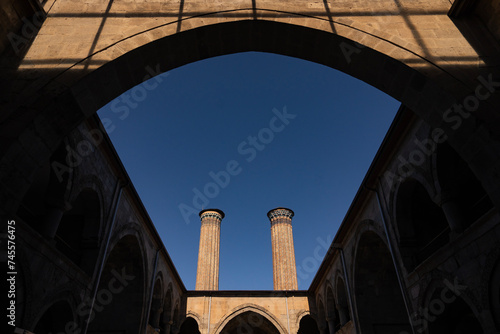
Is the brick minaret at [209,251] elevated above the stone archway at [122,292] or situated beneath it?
elevated above

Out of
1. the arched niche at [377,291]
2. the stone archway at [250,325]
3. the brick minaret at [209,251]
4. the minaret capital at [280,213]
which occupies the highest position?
the minaret capital at [280,213]

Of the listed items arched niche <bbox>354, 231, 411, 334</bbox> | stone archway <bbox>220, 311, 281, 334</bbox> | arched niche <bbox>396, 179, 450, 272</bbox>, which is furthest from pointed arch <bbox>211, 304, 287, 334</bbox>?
arched niche <bbox>396, 179, 450, 272</bbox>

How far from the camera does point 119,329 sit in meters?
10.1

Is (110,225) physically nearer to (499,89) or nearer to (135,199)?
(135,199)

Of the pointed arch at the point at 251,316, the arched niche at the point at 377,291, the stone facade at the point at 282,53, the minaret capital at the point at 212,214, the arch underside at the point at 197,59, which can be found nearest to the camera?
the arch underside at the point at 197,59

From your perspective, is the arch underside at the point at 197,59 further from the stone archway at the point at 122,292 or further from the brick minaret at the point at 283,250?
the brick minaret at the point at 283,250

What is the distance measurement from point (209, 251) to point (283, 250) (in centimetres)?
552

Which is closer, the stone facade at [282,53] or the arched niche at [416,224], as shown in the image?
the stone facade at [282,53]

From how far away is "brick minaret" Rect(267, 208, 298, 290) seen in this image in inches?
895

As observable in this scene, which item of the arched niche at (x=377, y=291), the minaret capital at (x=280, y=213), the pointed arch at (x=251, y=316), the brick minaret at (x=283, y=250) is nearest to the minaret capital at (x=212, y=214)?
the brick minaret at (x=283, y=250)

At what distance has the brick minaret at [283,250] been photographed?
895 inches

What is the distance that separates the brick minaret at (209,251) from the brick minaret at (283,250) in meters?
4.26

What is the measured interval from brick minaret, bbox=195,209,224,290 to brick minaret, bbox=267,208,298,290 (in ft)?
14.0

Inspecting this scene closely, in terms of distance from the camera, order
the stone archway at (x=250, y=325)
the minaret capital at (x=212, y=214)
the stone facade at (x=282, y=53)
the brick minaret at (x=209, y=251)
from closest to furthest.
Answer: the stone facade at (x=282, y=53) < the stone archway at (x=250, y=325) < the brick minaret at (x=209, y=251) < the minaret capital at (x=212, y=214)
